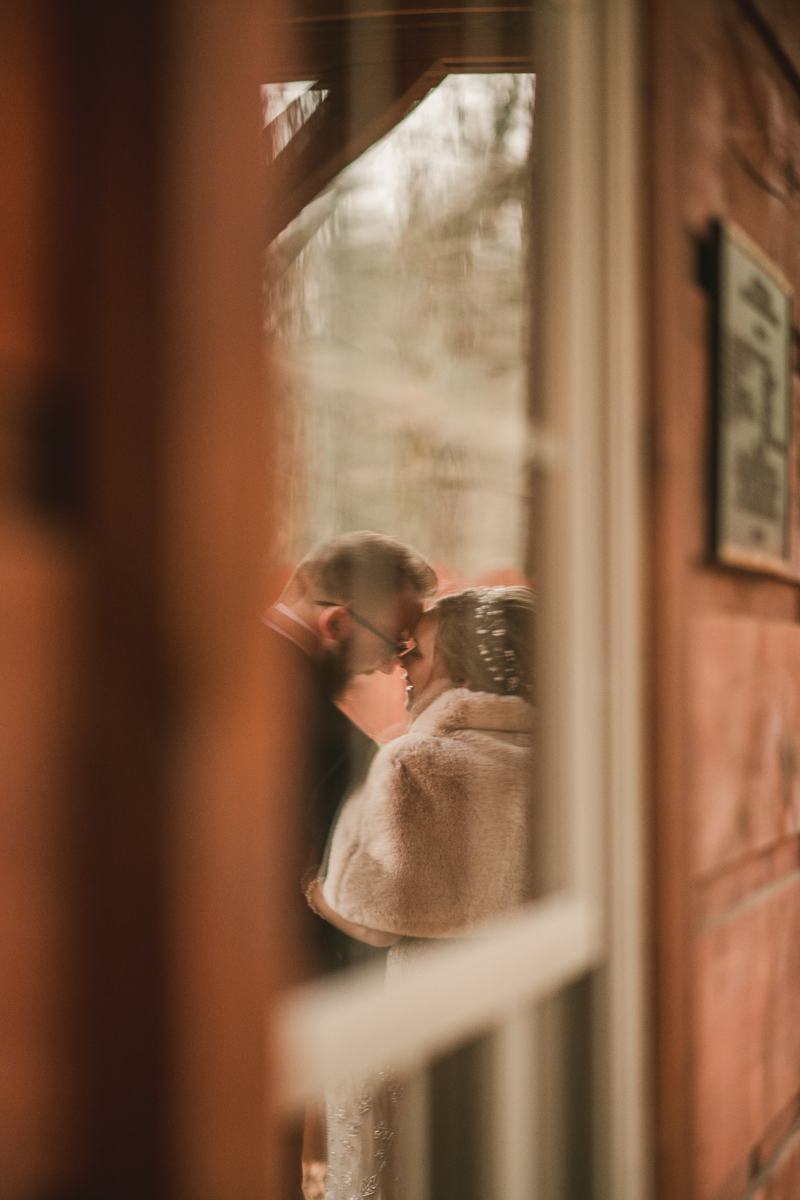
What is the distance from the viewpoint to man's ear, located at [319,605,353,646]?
998 mm

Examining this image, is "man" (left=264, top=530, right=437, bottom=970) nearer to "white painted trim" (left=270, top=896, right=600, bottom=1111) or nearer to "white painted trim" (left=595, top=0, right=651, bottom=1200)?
"white painted trim" (left=270, top=896, right=600, bottom=1111)

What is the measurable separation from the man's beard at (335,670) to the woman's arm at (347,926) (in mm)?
228

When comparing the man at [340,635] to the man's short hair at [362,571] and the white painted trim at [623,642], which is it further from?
the white painted trim at [623,642]

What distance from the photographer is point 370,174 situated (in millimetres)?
1016

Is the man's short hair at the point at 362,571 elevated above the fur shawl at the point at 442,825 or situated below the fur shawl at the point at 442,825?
above

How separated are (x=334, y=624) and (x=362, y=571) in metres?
0.08

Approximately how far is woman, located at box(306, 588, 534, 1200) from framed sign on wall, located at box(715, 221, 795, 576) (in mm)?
359

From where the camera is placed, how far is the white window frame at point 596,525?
3.56ft

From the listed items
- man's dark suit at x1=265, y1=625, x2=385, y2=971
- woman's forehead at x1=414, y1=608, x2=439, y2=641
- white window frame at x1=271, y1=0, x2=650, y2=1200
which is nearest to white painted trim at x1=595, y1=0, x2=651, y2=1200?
white window frame at x1=271, y1=0, x2=650, y2=1200

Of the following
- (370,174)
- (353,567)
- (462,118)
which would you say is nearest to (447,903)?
(353,567)

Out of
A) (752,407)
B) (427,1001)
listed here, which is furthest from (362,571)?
(752,407)

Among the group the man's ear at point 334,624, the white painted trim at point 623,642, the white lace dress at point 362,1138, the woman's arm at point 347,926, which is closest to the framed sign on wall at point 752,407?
the white painted trim at point 623,642

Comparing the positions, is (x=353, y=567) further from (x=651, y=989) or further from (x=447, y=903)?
(x=651, y=989)

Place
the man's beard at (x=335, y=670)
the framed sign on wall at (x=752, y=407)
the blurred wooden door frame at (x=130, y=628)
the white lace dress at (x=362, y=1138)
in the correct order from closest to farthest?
the blurred wooden door frame at (x=130, y=628) < the white lace dress at (x=362, y=1138) < the man's beard at (x=335, y=670) < the framed sign on wall at (x=752, y=407)
